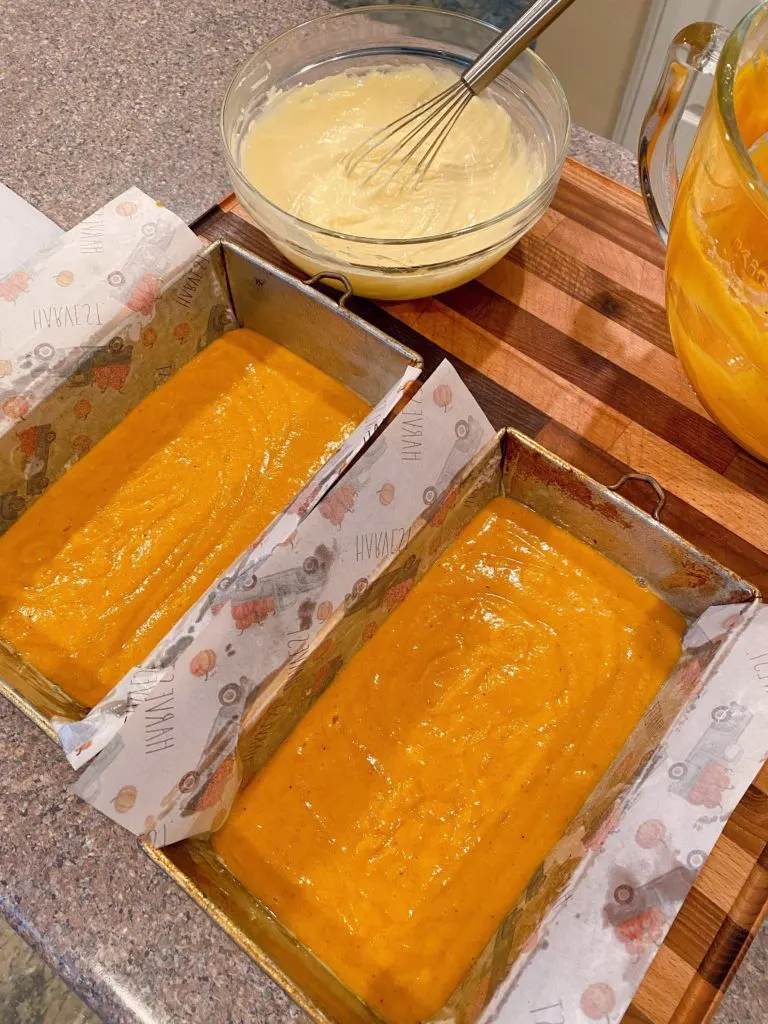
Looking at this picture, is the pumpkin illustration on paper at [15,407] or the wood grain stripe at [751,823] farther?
the pumpkin illustration on paper at [15,407]

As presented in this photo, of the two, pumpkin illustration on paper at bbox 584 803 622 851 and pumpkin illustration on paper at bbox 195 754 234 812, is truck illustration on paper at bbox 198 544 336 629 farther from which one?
pumpkin illustration on paper at bbox 584 803 622 851

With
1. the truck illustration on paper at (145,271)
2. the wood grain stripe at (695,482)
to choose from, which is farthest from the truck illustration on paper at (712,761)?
the truck illustration on paper at (145,271)

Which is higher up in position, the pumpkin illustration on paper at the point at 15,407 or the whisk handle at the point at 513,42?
the whisk handle at the point at 513,42

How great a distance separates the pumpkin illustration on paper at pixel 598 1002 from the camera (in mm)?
545

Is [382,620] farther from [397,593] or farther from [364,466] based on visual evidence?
[364,466]

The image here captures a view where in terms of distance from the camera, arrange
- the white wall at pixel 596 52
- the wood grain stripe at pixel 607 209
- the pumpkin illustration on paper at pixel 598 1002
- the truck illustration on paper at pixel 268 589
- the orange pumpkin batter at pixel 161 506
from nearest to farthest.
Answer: the pumpkin illustration on paper at pixel 598 1002
the truck illustration on paper at pixel 268 589
the orange pumpkin batter at pixel 161 506
the wood grain stripe at pixel 607 209
the white wall at pixel 596 52

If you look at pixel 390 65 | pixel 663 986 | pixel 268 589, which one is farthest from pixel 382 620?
pixel 390 65

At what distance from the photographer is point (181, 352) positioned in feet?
2.96

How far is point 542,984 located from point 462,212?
0.73 m

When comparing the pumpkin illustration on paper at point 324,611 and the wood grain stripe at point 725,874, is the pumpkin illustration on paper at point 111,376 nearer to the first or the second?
the pumpkin illustration on paper at point 324,611

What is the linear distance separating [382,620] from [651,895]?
305mm

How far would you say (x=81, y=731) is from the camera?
592 millimetres

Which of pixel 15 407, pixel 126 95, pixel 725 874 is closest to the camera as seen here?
pixel 725 874

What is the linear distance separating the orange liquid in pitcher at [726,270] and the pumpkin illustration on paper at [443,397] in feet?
0.65
